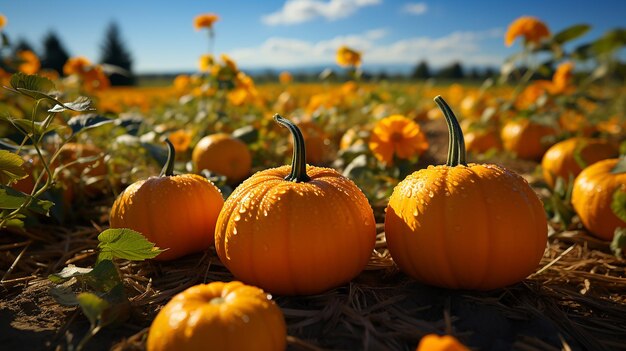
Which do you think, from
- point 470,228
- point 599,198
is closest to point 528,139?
point 599,198

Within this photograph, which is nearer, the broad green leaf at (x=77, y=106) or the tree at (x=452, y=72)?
the broad green leaf at (x=77, y=106)

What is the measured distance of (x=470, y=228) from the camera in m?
1.66

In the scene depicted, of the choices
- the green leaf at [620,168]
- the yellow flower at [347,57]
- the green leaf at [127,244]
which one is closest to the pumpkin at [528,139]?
the yellow flower at [347,57]

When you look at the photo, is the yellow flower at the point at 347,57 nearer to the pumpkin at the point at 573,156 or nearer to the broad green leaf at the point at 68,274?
the pumpkin at the point at 573,156

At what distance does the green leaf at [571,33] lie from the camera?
3.81 m

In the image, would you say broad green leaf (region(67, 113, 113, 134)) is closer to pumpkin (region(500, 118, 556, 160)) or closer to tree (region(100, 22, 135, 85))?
pumpkin (region(500, 118, 556, 160))

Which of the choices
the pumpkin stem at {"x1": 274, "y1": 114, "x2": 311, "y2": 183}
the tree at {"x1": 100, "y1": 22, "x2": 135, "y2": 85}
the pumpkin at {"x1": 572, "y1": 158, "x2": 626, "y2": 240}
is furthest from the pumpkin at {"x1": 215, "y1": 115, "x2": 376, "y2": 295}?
the tree at {"x1": 100, "y1": 22, "x2": 135, "y2": 85}

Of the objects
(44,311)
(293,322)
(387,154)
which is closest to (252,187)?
(293,322)

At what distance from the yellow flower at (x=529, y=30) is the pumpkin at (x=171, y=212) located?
3658mm

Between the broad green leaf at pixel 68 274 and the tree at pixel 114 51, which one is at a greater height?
the tree at pixel 114 51

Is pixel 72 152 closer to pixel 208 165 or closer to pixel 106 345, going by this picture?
pixel 208 165

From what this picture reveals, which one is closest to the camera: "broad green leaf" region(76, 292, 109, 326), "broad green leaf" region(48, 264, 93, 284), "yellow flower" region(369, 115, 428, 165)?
"broad green leaf" region(76, 292, 109, 326)

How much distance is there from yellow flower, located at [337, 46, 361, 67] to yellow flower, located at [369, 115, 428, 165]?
6.16 feet

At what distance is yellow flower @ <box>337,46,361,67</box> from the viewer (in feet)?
15.6
